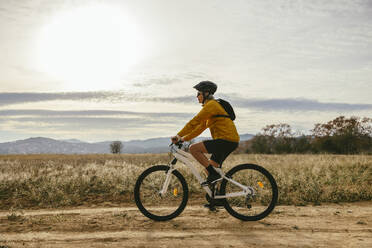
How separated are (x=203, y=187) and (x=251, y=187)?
0.97 meters

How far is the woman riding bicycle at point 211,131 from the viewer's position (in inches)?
236

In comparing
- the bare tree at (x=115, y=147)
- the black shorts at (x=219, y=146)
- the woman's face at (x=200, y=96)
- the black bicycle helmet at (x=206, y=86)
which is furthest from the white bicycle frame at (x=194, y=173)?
the bare tree at (x=115, y=147)

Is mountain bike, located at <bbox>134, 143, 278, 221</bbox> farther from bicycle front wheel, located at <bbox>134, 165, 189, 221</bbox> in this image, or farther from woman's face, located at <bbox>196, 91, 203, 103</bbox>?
woman's face, located at <bbox>196, 91, 203, 103</bbox>

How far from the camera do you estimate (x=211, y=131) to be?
6219 millimetres

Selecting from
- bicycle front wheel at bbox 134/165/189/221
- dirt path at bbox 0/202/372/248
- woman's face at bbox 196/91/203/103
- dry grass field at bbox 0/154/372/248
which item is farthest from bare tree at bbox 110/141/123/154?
woman's face at bbox 196/91/203/103

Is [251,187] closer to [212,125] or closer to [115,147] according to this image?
[212,125]

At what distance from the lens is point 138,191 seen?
628cm

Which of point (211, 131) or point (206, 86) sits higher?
point (206, 86)

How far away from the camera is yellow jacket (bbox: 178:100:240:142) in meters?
5.96

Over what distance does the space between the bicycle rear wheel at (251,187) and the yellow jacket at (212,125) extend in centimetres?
71

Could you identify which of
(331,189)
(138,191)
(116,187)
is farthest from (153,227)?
(331,189)

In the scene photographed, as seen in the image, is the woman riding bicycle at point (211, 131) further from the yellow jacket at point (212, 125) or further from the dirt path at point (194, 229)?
the dirt path at point (194, 229)

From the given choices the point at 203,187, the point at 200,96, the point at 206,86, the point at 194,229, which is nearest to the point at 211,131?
the point at 200,96

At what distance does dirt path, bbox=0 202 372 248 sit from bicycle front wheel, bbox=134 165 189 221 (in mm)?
197
